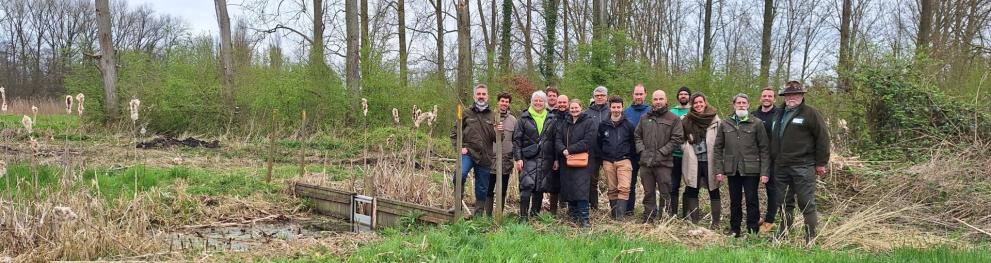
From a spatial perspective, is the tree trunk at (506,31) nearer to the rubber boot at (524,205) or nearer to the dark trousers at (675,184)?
the dark trousers at (675,184)

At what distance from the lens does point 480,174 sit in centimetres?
661

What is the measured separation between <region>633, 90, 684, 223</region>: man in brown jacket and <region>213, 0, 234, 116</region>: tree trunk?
504 inches

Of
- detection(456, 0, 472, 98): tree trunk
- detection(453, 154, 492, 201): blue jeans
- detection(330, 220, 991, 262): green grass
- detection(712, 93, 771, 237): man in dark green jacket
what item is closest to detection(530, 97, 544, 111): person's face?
detection(453, 154, 492, 201): blue jeans

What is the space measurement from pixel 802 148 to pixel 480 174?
291cm

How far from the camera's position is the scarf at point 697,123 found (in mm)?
6141

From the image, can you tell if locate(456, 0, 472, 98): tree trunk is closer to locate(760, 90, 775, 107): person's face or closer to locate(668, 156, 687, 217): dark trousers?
locate(668, 156, 687, 217): dark trousers

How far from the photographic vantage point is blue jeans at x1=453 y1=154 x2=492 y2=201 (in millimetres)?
6566

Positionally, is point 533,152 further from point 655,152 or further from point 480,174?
point 655,152

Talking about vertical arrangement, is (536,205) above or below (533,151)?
below

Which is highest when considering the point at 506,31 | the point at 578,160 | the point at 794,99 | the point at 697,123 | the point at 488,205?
the point at 506,31

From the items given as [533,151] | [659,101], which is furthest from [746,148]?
[533,151]

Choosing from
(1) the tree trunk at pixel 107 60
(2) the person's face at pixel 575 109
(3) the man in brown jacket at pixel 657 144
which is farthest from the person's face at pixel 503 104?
(1) the tree trunk at pixel 107 60

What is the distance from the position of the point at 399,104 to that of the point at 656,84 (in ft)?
20.6

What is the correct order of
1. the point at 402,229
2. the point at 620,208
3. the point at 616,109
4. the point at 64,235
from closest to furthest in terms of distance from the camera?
the point at 64,235
the point at 402,229
the point at 616,109
the point at 620,208
